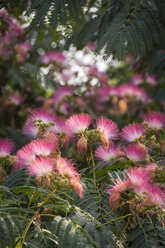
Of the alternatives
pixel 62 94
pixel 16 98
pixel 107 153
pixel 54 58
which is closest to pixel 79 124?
pixel 107 153

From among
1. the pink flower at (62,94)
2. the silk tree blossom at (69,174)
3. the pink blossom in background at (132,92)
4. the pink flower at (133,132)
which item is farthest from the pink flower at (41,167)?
the pink blossom in background at (132,92)

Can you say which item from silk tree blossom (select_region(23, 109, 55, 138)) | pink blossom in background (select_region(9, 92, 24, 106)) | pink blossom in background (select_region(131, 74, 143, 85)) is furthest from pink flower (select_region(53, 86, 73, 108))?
silk tree blossom (select_region(23, 109, 55, 138))

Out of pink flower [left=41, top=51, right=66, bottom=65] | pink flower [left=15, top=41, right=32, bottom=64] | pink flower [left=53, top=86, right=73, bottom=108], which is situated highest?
pink flower [left=15, top=41, right=32, bottom=64]

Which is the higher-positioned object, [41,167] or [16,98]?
[41,167]

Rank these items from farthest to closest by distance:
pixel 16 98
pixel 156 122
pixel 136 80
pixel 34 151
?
pixel 136 80 < pixel 16 98 < pixel 156 122 < pixel 34 151

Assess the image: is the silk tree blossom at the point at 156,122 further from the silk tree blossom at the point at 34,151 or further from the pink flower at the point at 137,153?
the silk tree blossom at the point at 34,151

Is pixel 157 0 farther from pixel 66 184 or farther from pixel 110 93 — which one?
pixel 110 93

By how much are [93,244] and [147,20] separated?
5.75ft

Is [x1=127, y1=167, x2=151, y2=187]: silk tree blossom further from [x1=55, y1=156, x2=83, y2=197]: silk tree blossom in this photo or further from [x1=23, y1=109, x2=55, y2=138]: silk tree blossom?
[x1=23, y1=109, x2=55, y2=138]: silk tree blossom

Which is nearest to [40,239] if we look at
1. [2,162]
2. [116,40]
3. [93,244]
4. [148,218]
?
[93,244]

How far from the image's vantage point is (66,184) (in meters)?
1.60

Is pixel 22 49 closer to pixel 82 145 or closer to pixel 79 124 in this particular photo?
pixel 79 124

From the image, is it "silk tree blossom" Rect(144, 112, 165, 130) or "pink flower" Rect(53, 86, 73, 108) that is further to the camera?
"pink flower" Rect(53, 86, 73, 108)

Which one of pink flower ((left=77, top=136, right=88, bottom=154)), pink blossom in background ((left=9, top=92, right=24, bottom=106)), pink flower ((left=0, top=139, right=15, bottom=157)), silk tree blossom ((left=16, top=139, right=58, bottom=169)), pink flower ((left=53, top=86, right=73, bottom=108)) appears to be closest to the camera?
silk tree blossom ((left=16, top=139, right=58, bottom=169))
